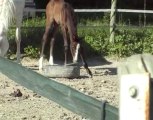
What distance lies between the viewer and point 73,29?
8.55 m

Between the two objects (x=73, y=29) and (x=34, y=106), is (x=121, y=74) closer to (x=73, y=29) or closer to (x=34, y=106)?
(x=34, y=106)

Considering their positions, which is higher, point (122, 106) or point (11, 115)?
point (122, 106)

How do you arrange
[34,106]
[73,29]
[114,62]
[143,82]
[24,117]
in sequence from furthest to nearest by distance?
[114,62], [73,29], [34,106], [24,117], [143,82]

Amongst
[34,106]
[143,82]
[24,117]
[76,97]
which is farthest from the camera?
[34,106]

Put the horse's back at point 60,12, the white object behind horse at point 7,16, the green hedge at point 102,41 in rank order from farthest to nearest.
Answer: the green hedge at point 102,41, the horse's back at point 60,12, the white object behind horse at point 7,16

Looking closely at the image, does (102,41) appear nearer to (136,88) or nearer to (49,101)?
(49,101)

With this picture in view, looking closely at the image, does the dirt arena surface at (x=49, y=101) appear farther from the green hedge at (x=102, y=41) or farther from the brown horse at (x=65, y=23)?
the green hedge at (x=102, y=41)

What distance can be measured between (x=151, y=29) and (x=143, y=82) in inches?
407

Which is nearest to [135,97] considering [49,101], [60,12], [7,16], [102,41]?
[49,101]

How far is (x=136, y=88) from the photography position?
127cm

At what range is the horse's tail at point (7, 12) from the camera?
27.5 feet

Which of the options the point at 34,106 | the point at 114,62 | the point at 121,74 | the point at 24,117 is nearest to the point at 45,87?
the point at 121,74

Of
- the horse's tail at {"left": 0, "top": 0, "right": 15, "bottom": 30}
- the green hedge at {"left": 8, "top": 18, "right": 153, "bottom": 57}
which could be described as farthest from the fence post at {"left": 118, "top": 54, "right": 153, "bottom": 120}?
the green hedge at {"left": 8, "top": 18, "right": 153, "bottom": 57}

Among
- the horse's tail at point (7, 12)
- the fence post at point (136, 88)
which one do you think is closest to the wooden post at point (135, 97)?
the fence post at point (136, 88)
